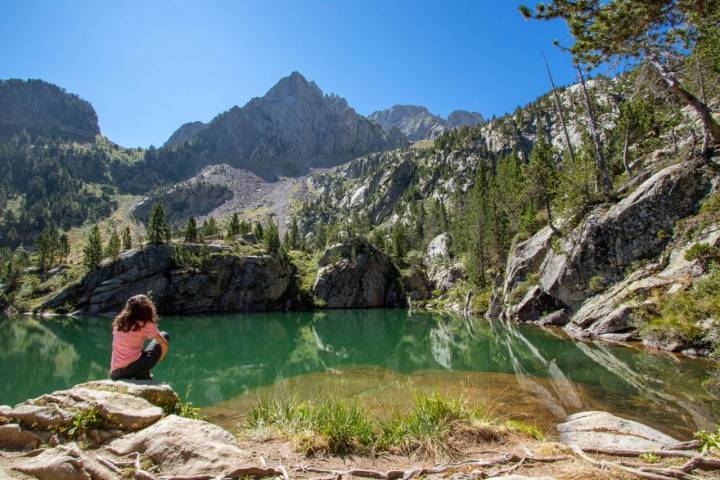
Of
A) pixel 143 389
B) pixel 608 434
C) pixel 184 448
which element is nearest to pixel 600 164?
pixel 608 434

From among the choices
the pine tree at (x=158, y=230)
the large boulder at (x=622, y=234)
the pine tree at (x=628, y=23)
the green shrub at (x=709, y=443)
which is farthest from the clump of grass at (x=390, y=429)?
the pine tree at (x=158, y=230)

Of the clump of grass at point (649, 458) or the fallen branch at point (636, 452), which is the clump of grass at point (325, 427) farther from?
the clump of grass at point (649, 458)

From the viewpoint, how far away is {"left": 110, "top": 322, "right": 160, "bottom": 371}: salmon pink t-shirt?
7785 mm

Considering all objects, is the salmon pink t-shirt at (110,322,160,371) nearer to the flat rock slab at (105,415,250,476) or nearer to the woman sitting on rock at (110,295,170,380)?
the woman sitting on rock at (110,295,170,380)

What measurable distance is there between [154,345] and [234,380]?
13426mm

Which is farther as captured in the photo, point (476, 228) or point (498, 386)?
point (476, 228)

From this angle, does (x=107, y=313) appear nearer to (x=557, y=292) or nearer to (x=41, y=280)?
(x=41, y=280)

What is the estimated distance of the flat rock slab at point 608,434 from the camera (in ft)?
24.5

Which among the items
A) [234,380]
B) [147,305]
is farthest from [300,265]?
[147,305]

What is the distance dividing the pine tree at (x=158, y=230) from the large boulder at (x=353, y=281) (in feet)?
120

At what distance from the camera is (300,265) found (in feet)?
348

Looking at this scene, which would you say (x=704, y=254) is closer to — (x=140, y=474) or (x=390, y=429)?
(x=390, y=429)

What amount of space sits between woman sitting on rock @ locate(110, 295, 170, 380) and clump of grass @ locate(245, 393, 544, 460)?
98.3 inches

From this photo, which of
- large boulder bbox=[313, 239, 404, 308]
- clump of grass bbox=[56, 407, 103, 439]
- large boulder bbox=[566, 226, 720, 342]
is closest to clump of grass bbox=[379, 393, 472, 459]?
clump of grass bbox=[56, 407, 103, 439]
